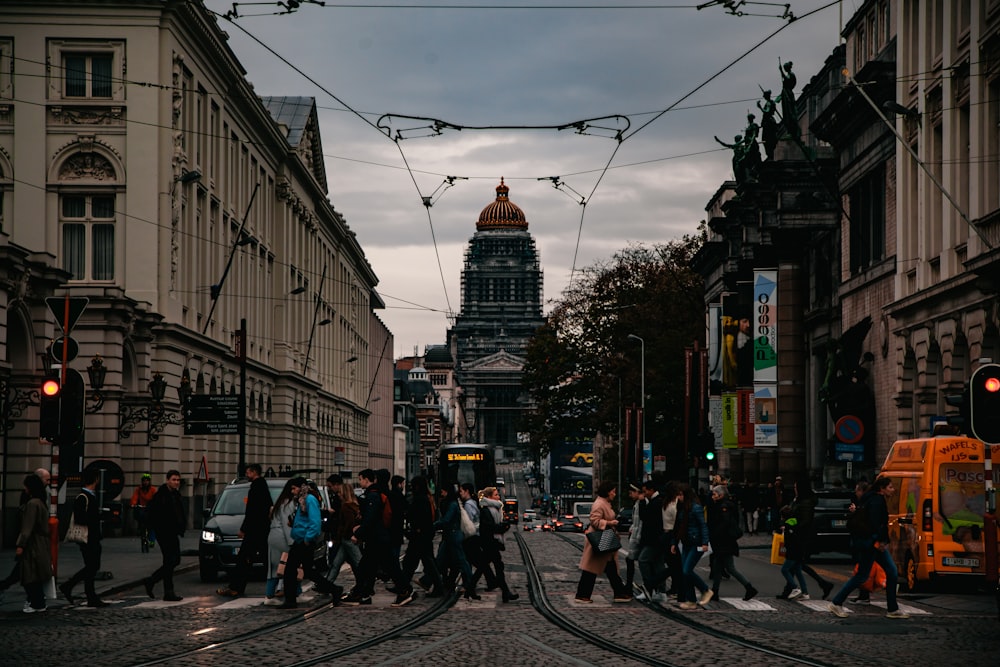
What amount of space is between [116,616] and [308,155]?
64.4m

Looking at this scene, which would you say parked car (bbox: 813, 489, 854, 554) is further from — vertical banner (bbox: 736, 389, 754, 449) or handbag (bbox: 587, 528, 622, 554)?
vertical banner (bbox: 736, 389, 754, 449)

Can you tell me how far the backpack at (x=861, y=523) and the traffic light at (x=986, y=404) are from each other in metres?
3.13

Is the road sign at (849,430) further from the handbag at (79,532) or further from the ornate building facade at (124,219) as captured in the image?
the handbag at (79,532)

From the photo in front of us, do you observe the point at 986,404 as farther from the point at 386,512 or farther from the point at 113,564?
the point at 113,564

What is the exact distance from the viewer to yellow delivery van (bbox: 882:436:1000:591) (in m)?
22.8

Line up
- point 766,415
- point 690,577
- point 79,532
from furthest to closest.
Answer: point 766,415
point 690,577
point 79,532

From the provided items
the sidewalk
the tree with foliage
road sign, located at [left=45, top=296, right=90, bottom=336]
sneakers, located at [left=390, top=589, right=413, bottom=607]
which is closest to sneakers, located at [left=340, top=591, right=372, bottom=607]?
sneakers, located at [left=390, top=589, right=413, bottom=607]

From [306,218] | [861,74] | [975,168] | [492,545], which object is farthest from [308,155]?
[492,545]

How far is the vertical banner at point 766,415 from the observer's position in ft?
171

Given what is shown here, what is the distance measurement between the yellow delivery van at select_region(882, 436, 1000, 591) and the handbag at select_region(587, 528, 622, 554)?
514 centimetres

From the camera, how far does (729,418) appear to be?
59281 mm

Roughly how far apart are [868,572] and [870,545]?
1.54 feet

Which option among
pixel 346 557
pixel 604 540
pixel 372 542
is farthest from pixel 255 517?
pixel 604 540

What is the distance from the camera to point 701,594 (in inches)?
860
